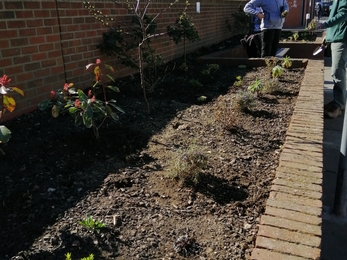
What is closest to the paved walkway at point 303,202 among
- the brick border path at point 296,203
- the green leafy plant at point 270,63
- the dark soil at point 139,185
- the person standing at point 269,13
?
the brick border path at point 296,203

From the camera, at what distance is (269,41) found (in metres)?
7.69

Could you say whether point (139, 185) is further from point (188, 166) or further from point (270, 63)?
point (270, 63)

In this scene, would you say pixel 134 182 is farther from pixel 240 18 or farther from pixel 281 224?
pixel 240 18

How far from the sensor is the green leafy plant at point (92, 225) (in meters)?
Result: 2.09

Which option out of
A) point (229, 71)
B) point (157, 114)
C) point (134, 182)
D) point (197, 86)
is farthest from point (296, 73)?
point (134, 182)

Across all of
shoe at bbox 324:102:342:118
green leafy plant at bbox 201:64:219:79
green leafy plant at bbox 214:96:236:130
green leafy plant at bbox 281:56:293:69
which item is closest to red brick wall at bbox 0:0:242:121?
green leafy plant at bbox 201:64:219:79

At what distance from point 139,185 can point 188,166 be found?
0.39m

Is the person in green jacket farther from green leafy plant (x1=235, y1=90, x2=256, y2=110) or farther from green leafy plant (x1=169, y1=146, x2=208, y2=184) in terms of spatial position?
green leafy plant (x1=169, y1=146, x2=208, y2=184)

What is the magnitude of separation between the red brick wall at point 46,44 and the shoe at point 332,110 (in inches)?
130

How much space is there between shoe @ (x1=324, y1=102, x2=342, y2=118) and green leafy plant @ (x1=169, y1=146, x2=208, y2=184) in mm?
3591

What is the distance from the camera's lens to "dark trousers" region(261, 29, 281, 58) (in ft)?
25.0

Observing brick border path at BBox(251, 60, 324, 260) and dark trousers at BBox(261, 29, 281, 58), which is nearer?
brick border path at BBox(251, 60, 324, 260)

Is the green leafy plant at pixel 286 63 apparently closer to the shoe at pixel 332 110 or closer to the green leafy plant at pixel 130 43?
the shoe at pixel 332 110

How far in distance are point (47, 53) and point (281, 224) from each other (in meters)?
3.38
